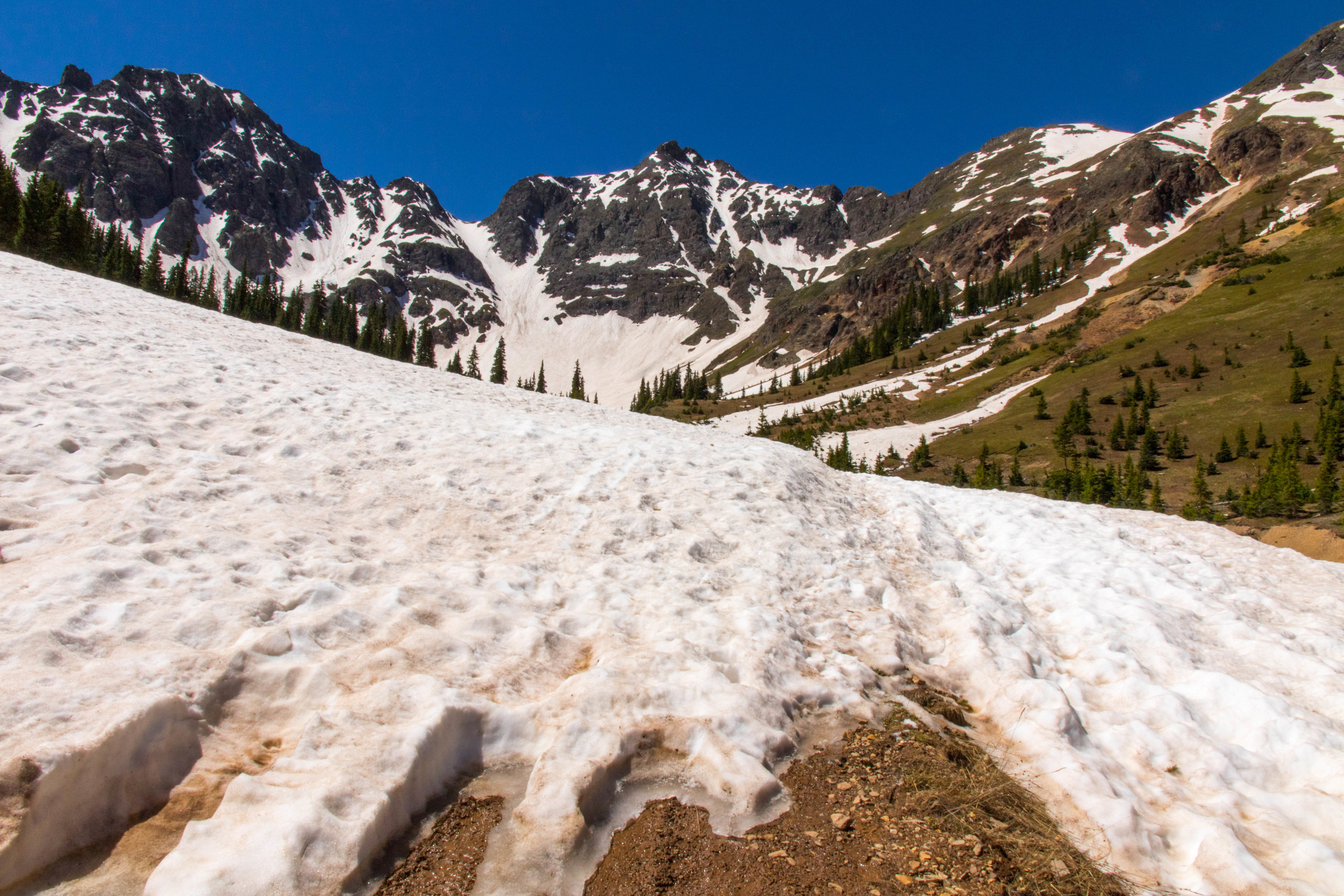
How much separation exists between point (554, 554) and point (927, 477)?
210ft

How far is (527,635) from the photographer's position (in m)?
6.57

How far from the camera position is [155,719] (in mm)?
4184

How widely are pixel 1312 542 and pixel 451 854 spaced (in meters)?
26.5

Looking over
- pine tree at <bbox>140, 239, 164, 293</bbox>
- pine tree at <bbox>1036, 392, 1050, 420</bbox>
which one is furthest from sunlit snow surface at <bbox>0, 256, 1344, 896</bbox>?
pine tree at <bbox>140, 239, 164, 293</bbox>

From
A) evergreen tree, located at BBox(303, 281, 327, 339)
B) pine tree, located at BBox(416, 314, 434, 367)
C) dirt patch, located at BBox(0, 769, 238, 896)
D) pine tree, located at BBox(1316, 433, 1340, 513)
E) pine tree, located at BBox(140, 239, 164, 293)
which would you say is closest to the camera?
dirt patch, located at BBox(0, 769, 238, 896)

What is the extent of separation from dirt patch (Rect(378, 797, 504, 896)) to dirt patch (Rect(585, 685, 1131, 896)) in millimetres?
877

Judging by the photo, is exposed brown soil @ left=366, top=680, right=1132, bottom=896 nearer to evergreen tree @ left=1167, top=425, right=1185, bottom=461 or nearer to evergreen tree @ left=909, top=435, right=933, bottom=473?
evergreen tree @ left=1167, top=425, right=1185, bottom=461

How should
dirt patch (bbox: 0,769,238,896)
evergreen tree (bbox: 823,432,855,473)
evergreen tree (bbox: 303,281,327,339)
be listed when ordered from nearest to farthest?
dirt patch (bbox: 0,769,238,896) < evergreen tree (bbox: 823,432,855,473) < evergreen tree (bbox: 303,281,327,339)

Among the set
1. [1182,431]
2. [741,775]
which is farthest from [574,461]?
[1182,431]

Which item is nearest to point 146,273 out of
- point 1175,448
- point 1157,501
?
point 1157,501

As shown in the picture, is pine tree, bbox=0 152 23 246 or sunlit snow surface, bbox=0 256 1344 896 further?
Answer: pine tree, bbox=0 152 23 246

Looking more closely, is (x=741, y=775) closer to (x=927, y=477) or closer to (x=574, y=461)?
(x=574, y=461)

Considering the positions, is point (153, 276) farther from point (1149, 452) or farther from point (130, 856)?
point (1149, 452)

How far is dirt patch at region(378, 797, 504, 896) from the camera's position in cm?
389
